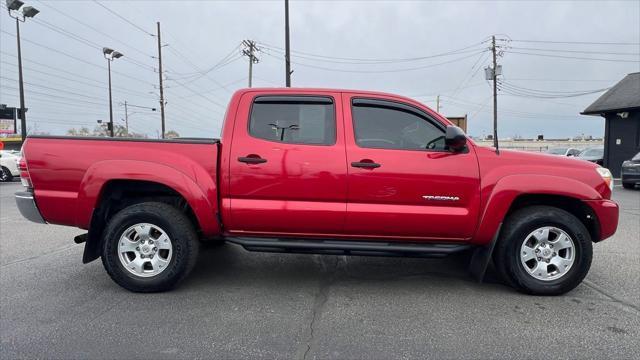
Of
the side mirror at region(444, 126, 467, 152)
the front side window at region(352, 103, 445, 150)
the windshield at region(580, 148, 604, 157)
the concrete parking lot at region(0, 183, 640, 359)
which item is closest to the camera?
the concrete parking lot at region(0, 183, 640, 359)

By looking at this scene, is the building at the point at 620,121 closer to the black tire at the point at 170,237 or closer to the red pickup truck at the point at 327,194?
the red pickup truck at the point at 327,194

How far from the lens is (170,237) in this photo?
3.74m

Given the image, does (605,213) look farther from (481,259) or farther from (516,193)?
(481,259)

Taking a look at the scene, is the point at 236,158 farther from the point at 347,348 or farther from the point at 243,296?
the point at 347,348

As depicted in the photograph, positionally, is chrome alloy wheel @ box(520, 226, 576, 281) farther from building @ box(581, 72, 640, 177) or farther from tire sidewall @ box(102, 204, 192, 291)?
building @ box(581, 72, 640, 177)

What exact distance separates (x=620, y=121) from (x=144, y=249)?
24418 millimetres

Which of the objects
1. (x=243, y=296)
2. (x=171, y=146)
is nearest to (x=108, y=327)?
(x=243, y=296)

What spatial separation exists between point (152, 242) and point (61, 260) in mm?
1960

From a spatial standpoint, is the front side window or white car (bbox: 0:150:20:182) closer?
the front side window

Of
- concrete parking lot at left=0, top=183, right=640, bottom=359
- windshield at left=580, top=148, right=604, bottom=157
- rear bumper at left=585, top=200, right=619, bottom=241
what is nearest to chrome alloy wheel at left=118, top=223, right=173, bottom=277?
concrete parking lot at left=0, top=183, right=640, bottom=359

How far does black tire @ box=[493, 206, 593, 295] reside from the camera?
371 cm

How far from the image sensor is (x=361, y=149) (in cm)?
371

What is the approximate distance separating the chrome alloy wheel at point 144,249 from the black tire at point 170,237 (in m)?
0.03

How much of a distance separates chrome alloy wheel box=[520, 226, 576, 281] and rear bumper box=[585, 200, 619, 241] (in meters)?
0.38
